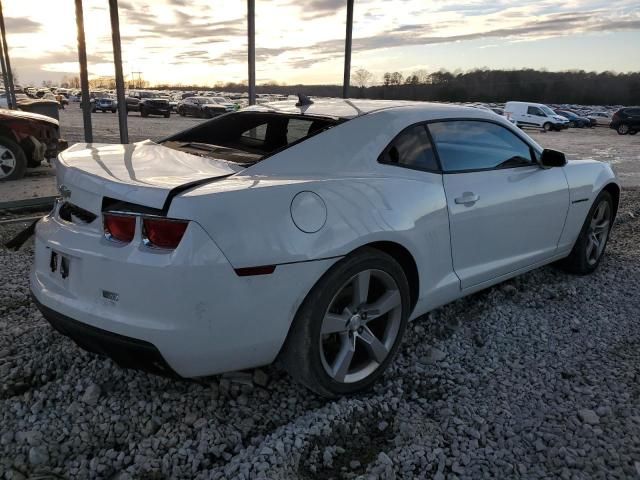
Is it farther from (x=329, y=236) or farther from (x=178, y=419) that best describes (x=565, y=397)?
(x=178, y=419)

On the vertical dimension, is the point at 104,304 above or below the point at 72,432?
above

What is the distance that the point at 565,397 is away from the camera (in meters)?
2.83

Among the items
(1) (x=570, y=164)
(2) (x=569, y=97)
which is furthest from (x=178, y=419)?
(2) (x=569, y=97)

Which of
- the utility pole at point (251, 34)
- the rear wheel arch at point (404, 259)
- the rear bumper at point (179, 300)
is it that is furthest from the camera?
the utility pole at point (251, 34)

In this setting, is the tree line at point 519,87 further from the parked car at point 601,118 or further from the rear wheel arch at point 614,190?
the rear wheel arch at point 614,190

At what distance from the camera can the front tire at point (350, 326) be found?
2.49m

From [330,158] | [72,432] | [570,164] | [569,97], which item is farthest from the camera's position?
[569,97]

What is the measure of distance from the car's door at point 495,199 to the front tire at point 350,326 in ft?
1.88

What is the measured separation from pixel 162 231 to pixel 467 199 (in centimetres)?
181

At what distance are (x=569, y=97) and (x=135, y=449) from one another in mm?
98884

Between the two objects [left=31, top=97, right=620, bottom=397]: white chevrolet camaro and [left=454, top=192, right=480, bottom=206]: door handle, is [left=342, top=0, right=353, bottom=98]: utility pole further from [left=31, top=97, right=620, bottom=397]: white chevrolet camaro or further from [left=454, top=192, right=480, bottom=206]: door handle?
[left=454, top=192, right=480, bottom=206]: door handle

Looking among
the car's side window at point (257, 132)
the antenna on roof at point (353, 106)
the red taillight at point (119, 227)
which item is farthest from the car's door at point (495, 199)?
the red taillight at point (119, 227)

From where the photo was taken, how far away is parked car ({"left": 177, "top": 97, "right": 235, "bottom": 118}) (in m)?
39.3

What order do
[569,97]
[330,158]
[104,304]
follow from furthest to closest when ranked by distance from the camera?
[569,97], [330,158], [104,304]
